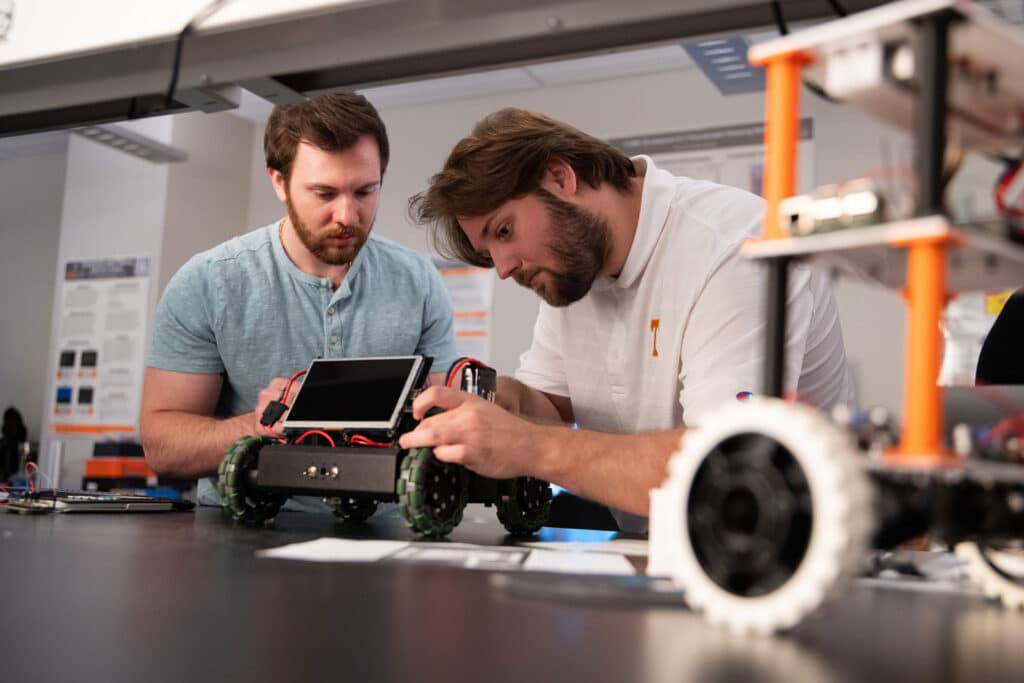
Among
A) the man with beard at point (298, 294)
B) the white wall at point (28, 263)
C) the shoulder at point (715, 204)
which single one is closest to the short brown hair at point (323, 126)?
the man with beard at point (298, 294)

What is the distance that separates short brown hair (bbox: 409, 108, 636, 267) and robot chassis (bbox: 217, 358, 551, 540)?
1.30 ft

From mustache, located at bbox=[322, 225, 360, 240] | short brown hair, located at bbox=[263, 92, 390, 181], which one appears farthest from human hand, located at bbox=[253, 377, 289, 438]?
short brown hair, located at bbox=[263, 92, 390, 181]

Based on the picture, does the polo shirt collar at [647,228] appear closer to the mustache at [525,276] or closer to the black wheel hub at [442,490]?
the mustache at [525,276]

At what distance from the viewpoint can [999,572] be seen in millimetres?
589

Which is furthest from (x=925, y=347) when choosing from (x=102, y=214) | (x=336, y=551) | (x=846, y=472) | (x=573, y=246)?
(x=102, y=214)

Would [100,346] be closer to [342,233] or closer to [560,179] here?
[342,233]

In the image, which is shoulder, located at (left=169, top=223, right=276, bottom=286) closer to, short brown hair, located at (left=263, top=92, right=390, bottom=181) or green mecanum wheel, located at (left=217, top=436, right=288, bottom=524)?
short brown hair, located at (left=263, top=92, right=390, bottom=181)

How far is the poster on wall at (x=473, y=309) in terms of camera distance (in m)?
4.41

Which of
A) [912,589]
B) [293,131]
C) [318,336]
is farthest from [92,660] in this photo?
[293,131]

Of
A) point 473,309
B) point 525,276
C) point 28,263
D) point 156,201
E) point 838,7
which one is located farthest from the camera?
point 28,263

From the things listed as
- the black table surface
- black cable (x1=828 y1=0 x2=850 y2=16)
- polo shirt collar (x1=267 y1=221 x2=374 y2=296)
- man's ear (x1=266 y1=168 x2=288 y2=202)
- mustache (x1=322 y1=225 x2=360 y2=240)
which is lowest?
the black table surface

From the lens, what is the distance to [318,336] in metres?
1.85

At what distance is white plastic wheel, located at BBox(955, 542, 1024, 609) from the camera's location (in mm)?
581

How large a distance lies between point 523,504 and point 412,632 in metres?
0.72
